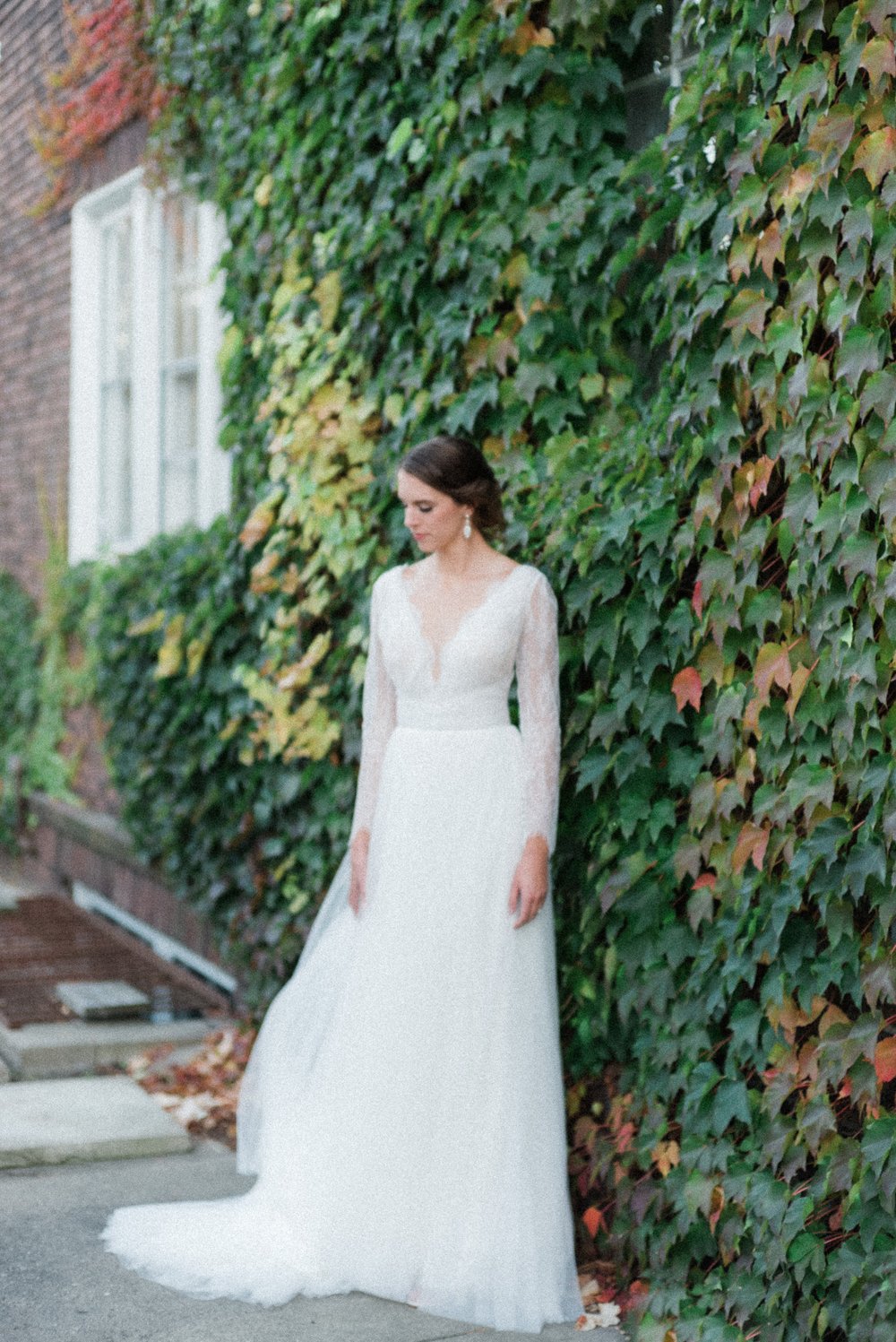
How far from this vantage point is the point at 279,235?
5.89 meters

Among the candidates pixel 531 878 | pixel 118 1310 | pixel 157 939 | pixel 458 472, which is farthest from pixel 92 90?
pixel 118 1310

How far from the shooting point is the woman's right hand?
4211 mm

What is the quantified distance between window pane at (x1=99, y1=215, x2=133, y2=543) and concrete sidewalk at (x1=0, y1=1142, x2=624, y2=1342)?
5285 millimetres

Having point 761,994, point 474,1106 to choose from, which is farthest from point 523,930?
point 761,994

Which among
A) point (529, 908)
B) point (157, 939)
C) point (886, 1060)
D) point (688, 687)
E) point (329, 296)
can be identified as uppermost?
point (329, 296)

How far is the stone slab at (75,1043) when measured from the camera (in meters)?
5.78

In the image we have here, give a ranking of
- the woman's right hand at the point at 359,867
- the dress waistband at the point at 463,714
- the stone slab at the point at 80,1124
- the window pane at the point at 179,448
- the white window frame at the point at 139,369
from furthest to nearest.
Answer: the window pane at the point at 179,448
the white window frame at the point at 139,369
the stone slab at the point at 80,1124
the woman's right hand at the point at 359,867
the dress waistband at the point at 463,714

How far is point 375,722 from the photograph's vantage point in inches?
169

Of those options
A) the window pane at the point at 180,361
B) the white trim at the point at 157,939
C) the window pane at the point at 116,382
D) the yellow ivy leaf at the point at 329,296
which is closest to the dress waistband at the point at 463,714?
the yellow ivy leaf at the point at 329,296

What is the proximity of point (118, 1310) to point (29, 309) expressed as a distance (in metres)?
7.68

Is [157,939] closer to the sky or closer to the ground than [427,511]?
closer to the ground

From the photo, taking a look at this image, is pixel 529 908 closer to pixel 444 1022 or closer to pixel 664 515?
pixel 444 1022

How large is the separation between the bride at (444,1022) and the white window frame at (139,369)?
260 centimetres

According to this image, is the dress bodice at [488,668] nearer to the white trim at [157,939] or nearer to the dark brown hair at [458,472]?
the dark brown hair at [458,472]
